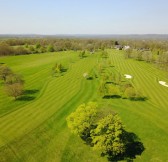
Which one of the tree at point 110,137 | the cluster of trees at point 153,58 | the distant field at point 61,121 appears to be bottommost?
the cluster of trees at point 153,58

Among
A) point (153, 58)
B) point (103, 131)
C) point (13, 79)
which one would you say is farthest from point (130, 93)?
point (153, 58)

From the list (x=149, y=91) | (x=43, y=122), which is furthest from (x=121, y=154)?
(x=149, y=91)

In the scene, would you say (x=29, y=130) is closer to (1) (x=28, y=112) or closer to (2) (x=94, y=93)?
(1) (x=28, y=112)

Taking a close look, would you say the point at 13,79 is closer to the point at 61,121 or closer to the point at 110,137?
the point at 61,121

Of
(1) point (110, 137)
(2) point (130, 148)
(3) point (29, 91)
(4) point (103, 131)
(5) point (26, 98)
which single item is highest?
(4) point (103, 131)

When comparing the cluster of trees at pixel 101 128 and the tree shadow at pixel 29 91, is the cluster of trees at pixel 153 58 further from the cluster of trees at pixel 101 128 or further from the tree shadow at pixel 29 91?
the cluster of trees at pixel 101 128

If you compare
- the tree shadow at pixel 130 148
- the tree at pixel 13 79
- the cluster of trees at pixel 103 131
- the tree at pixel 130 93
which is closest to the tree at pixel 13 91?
the tree at pixel 13 79

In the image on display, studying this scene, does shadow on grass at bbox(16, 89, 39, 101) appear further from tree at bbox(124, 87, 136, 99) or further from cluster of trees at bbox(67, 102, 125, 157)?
tree at bbox(124, 87, 136, 99)
